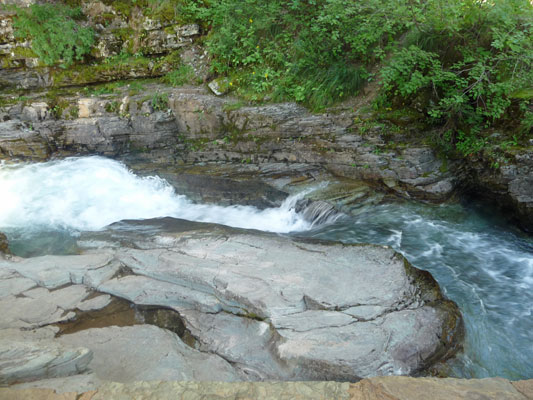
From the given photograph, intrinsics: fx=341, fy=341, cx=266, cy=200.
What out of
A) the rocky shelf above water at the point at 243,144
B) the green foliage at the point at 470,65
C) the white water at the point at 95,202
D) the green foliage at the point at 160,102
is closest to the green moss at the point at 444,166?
the rocky shelf above water at the point at 243,144

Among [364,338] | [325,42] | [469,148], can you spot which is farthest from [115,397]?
[325,42]

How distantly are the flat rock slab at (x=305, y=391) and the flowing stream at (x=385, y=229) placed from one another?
1.17m

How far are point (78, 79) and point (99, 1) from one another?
2.71m

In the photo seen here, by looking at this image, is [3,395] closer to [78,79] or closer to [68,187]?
[68,187]

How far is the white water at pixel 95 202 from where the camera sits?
24.8ft

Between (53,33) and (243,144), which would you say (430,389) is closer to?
(243,144)

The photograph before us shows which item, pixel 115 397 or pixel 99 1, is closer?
pixel 115 397

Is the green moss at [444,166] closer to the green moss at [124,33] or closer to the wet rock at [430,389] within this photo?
the wet rock at [430,389]

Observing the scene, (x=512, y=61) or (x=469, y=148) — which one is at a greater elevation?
(x=512, y=61)

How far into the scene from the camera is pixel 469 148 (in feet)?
22.5

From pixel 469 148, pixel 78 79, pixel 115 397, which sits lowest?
pixel 115 397

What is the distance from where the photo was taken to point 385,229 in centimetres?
643

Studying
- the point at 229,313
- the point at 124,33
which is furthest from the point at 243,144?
the point at 124,33

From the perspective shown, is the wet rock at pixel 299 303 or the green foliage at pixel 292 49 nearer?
the wet rock at pixel 299 303
